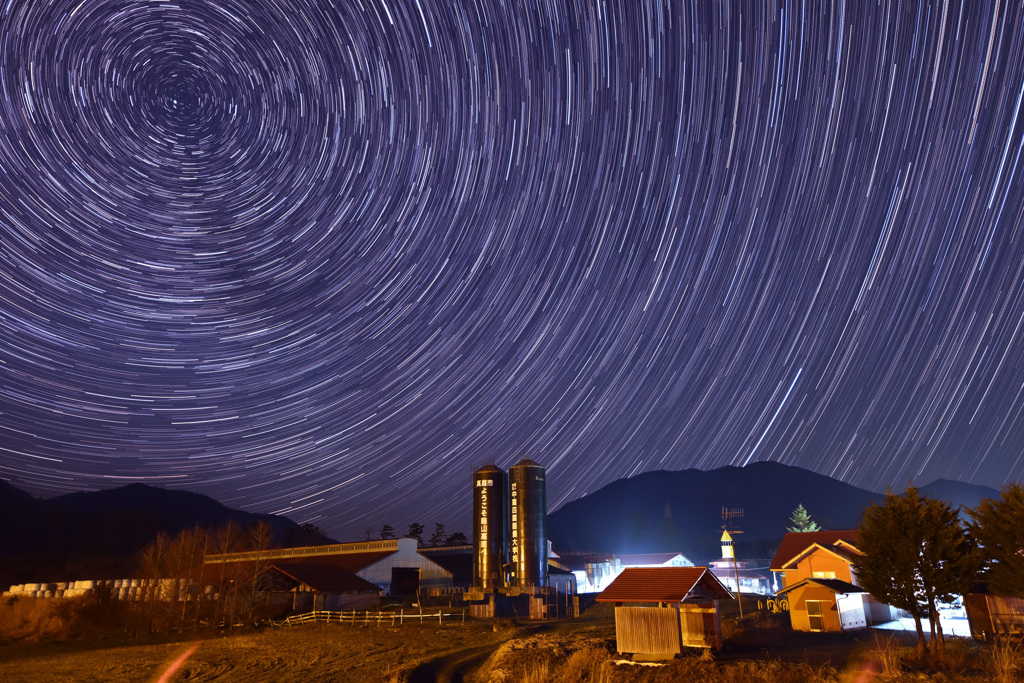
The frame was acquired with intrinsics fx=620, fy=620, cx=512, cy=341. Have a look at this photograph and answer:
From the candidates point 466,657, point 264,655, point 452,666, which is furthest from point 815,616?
point 264,655

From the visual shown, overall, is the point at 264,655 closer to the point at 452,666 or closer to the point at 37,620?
the point at 452,666

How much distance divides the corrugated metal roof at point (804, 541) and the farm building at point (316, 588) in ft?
120

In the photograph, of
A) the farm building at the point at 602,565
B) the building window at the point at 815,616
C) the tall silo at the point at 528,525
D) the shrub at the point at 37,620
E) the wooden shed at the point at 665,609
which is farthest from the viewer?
the farm building at the point at 602,565

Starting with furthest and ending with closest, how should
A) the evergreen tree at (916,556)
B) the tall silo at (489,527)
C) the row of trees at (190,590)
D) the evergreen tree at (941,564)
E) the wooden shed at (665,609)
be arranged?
the tall silo at (489,527)
the row of trees at (190,590)
the wooden shed at (665,609)
the evergreen tree at (916,556)
the evergreen tree at (941,564)

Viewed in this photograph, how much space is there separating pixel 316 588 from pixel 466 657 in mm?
28666

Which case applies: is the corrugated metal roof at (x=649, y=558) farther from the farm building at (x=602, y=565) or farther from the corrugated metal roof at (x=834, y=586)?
the corrugated metal roof at (x=834, y=586)

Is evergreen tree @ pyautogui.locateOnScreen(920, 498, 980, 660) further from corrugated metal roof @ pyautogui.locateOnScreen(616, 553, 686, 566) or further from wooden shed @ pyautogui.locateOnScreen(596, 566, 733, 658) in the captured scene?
corrugated metal roof @ pyautogui.locateOnScreen(616, 553, 686, 566)

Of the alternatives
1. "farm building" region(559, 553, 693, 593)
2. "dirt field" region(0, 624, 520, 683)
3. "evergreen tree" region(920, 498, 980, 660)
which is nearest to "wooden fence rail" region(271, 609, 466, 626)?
"dirt field" region(0, 624, 520, 683)

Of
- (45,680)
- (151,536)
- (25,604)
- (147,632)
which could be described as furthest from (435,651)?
(151,536)

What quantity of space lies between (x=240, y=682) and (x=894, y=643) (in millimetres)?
30113

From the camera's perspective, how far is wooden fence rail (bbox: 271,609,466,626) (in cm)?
4691

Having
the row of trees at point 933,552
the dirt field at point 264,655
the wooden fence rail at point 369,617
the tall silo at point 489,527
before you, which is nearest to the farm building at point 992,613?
the row of trees at point 933,552

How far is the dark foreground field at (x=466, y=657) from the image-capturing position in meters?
22.7

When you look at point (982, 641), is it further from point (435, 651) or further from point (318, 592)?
point (318, 592)
